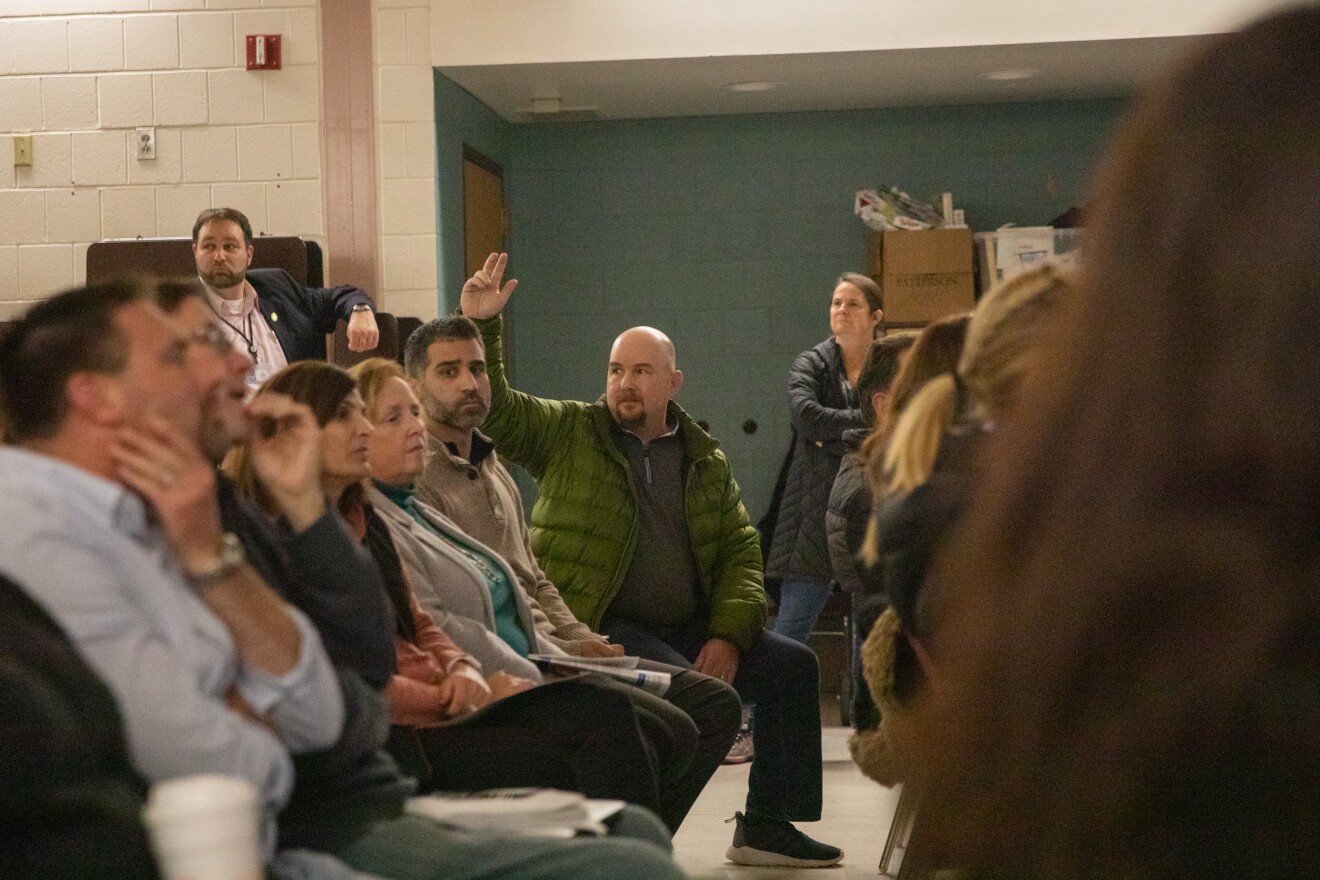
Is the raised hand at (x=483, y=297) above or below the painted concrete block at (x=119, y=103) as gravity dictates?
below

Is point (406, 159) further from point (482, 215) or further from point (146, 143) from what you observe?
point (146, 143)

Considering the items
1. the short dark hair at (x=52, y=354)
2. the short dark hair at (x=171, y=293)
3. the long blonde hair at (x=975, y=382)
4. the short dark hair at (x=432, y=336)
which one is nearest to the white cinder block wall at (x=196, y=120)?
→ the short dark hair at (x=432, y=336)

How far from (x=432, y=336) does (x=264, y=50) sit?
2.38 m

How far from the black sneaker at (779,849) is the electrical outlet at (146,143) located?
133 inches

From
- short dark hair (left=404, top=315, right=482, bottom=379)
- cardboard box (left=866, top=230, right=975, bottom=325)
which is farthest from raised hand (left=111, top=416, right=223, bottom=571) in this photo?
cardboard box (left=866, top=230, right=975, bottom=325)

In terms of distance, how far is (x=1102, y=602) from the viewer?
87cm

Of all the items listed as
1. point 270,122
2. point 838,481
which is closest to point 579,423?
point 838,481

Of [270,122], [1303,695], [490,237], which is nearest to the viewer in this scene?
[1303,695]

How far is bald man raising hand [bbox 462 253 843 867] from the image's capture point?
12.3ft

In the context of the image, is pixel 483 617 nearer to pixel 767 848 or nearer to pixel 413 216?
pixel 767 848

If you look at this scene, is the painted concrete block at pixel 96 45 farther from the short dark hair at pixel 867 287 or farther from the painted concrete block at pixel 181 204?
the short dark hair at pixel 867 287

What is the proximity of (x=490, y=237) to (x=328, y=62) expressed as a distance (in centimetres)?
122

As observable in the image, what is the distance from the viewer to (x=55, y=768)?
53.4 inches

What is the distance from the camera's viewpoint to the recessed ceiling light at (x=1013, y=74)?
602cm
